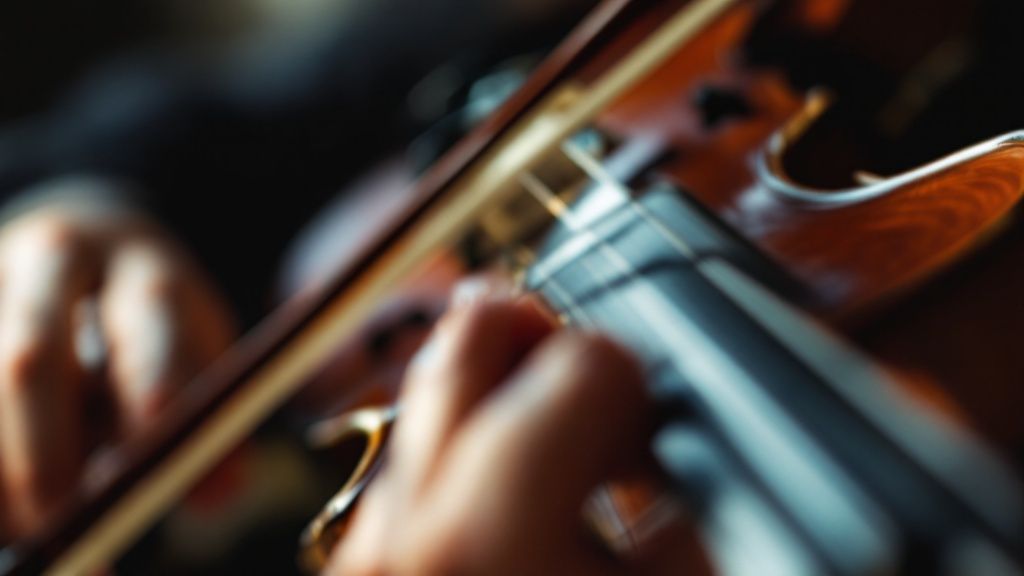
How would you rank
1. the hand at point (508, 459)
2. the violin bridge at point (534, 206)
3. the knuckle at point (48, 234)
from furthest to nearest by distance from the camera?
the knuckle at point (48, 234) → the violin bridge at point (534, 206) → the hand at point (508, 459)

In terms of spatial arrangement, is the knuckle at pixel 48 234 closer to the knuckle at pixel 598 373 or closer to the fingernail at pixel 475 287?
the fingernail at pixel 475 287

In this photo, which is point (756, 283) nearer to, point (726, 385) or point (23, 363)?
point (726, 385)

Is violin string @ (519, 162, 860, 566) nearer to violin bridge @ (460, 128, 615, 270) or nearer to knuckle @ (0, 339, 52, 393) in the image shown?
violin bridge @ (460, 128, 615, 270)

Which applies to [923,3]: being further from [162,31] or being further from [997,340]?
[162,31]

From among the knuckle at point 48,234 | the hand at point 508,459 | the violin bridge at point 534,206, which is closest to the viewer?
the hand at point 508,459

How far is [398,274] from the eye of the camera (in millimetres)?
409

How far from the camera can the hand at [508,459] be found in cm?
19

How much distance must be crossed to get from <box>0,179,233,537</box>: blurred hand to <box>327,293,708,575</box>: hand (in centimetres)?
28

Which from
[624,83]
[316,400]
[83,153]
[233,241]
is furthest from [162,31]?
[624,83]

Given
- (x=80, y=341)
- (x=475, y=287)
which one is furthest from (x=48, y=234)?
(x=475, y=287)

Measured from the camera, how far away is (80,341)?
51 cm

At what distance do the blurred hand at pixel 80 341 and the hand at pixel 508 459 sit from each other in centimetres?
28

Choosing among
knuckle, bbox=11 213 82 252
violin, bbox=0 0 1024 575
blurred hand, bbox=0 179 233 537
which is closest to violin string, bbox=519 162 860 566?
violin, bbox=0 0 1024 575

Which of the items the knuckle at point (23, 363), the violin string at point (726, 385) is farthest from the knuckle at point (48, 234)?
the violin string at point (726, 385)
